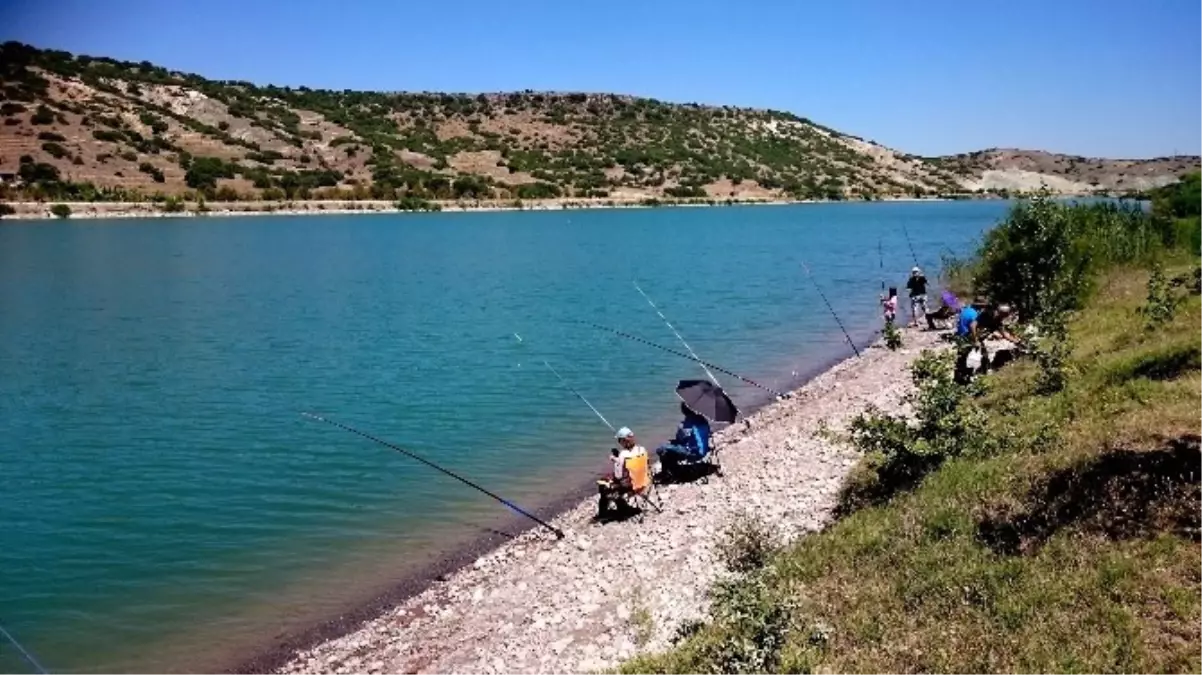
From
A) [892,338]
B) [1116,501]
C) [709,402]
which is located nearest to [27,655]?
[709,402]

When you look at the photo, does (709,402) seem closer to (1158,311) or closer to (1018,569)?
(1018,569)

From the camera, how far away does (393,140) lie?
147m

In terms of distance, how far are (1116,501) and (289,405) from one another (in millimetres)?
21691

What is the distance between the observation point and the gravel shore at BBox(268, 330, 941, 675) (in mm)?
10812

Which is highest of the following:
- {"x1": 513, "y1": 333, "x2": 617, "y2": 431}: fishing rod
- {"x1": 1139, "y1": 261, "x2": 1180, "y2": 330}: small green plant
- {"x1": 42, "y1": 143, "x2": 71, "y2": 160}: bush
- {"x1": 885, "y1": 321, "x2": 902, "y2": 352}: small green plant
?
→ {"x1": 42, "y1": 143, "x2": 71, "y2": 160}: bush

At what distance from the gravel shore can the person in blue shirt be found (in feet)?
1.92

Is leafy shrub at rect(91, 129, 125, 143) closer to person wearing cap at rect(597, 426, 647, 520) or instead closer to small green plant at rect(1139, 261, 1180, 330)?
person wearing cap at rect(597, 426, 647, 520)

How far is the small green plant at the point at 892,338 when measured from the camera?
2975 centimetres

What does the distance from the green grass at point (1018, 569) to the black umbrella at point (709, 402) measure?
16.7 feet

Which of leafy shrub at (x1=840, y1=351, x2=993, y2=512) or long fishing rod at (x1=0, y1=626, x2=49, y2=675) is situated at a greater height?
leafy shrub at (x1=840, y1=351, x2=993, y2=512)

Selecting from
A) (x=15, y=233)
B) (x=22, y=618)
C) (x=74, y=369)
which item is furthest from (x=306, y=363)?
(x=15, y=233)

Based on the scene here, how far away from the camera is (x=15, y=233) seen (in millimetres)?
80062

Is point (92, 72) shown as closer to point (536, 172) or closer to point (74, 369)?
point (536, 172)

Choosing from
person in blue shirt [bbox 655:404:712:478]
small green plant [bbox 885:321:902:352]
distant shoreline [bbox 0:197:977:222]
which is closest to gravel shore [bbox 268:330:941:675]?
person in blue shirt [bbox 655:404:712:478]
